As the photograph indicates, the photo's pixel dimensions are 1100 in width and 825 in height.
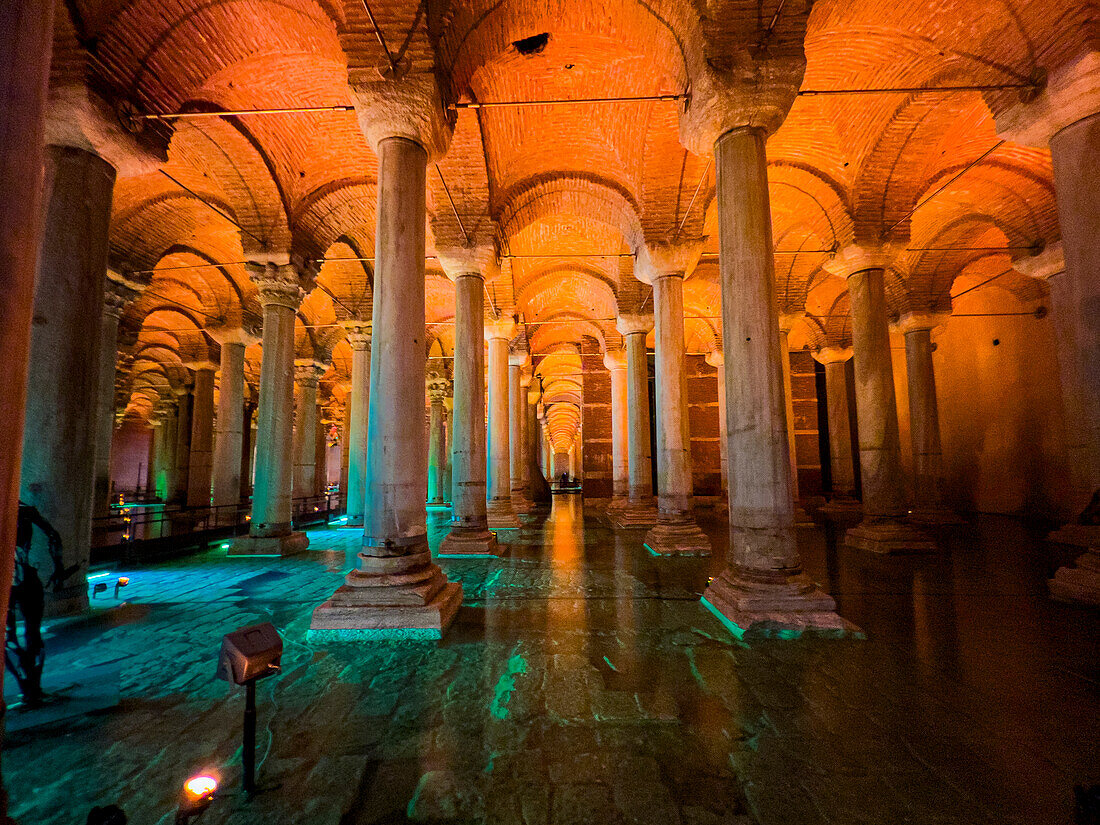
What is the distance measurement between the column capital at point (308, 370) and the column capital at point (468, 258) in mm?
9169

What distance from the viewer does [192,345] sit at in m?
15.4

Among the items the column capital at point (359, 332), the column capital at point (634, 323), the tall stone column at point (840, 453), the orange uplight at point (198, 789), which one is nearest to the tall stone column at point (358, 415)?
the column capital at point (359, 332)

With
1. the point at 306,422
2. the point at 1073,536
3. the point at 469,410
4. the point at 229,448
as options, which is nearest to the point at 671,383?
the point at 469,410

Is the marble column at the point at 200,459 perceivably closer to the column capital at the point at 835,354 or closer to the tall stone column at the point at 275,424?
the tall stone column at the point at 275,424

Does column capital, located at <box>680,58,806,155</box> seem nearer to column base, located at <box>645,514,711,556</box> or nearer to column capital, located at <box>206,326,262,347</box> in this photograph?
column base, located at <box>645,514,711,556</box>

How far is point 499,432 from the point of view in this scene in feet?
37.8

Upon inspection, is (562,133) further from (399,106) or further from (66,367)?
(66,367)

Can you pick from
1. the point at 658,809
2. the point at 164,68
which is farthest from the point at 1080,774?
the point at 164,68

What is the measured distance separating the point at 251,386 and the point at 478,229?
21203mm

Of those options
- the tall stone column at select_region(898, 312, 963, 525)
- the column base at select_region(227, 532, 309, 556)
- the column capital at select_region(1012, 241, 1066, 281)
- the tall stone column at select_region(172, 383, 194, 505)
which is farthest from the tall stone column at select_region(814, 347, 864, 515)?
the tall stone column at select_region(172, 383, 194, 505)

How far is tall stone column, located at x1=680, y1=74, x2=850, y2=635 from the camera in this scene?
418 centimetres

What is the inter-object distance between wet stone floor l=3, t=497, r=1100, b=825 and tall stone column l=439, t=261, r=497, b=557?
3032 mm

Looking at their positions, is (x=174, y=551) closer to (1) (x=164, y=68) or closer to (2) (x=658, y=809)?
(1) (x=164, y=68)

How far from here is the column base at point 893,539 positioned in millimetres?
7598
